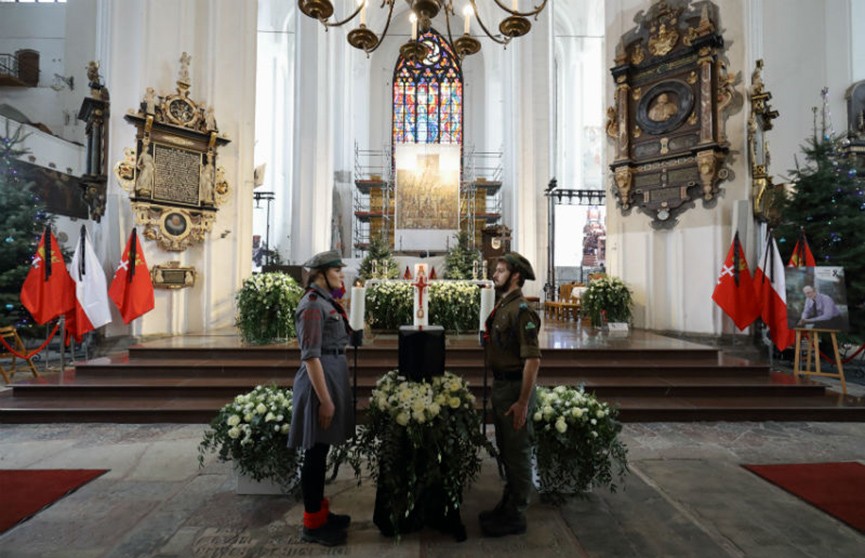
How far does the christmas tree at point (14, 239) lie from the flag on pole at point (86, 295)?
1.23 metres

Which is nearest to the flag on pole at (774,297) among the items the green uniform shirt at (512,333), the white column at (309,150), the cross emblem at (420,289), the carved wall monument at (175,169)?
the cross emblem at (420,289)

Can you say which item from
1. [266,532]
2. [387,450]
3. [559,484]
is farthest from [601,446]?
[266,532]

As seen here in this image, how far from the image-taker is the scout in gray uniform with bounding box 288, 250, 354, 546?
241cm

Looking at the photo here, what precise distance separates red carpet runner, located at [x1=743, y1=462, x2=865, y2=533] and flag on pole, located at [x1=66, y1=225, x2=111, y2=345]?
8.71m

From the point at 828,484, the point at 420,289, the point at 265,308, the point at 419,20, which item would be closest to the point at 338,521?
the point at 420,289

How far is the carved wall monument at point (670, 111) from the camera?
310 inches

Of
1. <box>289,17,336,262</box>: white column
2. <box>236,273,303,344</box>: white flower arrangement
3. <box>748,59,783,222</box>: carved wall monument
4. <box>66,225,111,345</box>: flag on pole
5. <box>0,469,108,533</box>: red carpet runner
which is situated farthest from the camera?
<box>289,17,336,262</box>: white column

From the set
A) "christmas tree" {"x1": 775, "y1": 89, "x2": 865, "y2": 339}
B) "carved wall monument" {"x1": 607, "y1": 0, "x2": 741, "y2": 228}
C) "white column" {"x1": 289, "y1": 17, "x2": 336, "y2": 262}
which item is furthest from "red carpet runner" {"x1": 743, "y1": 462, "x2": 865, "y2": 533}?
"white column" {"x1": 289, "y1": 17, "x2": 336, "y2": 262}

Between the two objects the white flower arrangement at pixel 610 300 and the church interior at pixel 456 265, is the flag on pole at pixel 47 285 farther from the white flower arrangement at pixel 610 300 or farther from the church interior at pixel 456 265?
the white flower arrangement at pixel 610 300

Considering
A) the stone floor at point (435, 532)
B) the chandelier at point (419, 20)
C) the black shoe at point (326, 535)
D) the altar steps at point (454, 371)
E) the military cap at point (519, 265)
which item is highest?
the chandelier at point (419, 20)

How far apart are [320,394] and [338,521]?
885 mm

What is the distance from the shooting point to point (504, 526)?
8.63ft

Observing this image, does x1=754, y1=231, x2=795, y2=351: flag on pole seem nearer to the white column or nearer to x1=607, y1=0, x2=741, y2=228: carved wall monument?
x1=607, y1=0, x2=741, y2=228: carved wall monument

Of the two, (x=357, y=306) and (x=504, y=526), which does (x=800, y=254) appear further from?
(x=357, y=306)
